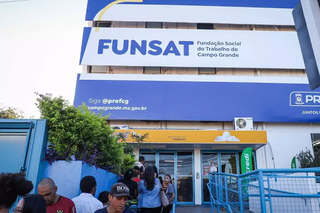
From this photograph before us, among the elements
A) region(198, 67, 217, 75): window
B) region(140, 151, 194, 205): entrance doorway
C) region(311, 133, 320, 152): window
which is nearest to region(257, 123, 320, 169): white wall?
region(311, 133, 320, 152): window

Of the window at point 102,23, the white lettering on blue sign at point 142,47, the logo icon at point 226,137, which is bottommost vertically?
the logo icon at point 226,137

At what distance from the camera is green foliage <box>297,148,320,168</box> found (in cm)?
1261

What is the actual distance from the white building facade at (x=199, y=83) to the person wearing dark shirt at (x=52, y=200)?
9.53m

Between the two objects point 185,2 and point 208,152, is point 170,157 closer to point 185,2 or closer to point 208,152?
point 208,152

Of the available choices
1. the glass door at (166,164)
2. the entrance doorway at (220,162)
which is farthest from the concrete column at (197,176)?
the glass door at (166,164)

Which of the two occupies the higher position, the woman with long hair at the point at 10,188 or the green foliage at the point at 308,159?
the green foliage at the point at 308,159

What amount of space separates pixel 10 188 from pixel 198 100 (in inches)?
518

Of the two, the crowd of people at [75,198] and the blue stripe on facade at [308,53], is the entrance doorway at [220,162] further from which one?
the blue stripe on facade at [308,53]

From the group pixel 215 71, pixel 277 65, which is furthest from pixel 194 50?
pixel 277 65

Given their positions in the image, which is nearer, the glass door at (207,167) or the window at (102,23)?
the glass door at (207,167)

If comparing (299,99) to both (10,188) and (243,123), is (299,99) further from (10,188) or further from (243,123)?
(10,188)

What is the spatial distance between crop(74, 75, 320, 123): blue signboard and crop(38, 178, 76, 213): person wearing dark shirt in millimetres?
11381

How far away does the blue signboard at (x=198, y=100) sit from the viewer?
1436 centimetres

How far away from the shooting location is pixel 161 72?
628 inches
